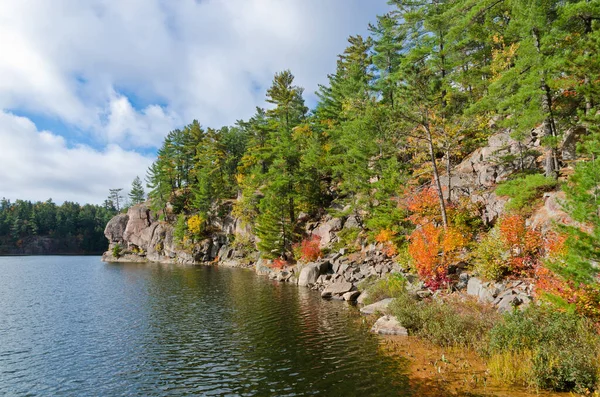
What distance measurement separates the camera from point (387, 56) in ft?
154

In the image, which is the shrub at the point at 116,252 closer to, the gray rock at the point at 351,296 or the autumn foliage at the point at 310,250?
the autumn foliage at the point at 310,250

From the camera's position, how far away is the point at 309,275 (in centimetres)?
3884

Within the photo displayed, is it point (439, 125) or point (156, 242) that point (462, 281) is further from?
point (156, 242)

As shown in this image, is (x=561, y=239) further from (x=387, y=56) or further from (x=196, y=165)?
(x=196, y=165)

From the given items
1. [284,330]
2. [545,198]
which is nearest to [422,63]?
[545,198]

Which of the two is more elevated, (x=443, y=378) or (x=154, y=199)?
(x=154, y=199)

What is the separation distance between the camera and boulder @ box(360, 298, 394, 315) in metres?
23.3

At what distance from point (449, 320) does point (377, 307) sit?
745cm

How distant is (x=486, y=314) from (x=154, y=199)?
85.9 m

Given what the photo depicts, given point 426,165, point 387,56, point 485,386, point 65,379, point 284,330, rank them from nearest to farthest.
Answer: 1. point 485,386
2. point 65,379
3. point 284,330
4. point 426,165
5. point 387,56

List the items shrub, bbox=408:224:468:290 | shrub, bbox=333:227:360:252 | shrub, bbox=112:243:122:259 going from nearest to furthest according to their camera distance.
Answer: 1. shrub, bbox=408:224:468:290
2. shrub, bbox=333:227:360:252
3. shrub, bbox=112:243:122:259

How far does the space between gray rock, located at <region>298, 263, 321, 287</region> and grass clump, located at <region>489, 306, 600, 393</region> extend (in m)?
24.4

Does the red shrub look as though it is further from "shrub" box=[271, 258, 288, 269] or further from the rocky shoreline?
"shrub" box=[271, 258, 288, 269]

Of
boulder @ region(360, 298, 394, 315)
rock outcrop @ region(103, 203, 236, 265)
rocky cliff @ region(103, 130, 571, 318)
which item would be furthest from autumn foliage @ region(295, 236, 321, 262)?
rock outcrop @ region(103, 203, 236, 265)
